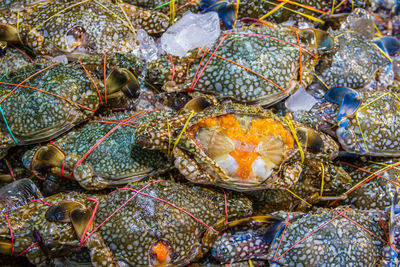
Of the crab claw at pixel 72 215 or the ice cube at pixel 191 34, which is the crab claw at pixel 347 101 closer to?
the ice cube at pixel 191 34

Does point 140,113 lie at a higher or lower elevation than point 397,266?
higher

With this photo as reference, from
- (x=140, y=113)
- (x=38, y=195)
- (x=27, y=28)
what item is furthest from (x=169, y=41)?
(x=38, y=195)

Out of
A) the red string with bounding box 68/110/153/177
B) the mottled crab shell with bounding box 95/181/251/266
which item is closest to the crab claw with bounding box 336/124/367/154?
the mottled crab shell with bounding box 95/181/251/266

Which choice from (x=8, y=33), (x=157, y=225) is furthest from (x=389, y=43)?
(x=8, y=33)

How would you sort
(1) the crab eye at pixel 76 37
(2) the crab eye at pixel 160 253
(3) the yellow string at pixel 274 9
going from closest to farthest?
1. (2) the crab eye at pixel 160 253
2. (1) the crab eye at pixel 76 37
3. (3) the yellow string at pixel 274 9

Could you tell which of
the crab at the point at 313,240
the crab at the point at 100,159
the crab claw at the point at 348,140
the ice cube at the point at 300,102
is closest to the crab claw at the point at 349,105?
the crab claw at the point at 348,140

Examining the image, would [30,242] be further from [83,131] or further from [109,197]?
[83,131]

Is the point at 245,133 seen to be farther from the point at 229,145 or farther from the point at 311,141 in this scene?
the point at 311,141

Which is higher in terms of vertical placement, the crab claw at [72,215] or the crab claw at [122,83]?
the crab claw at [122,83]
